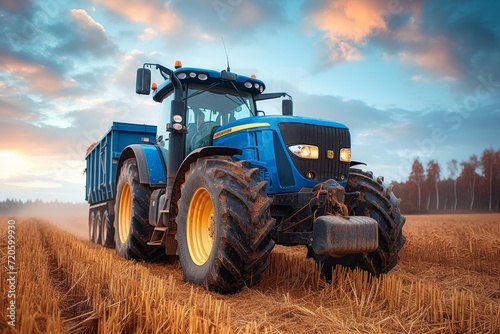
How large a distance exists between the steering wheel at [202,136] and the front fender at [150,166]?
963mm

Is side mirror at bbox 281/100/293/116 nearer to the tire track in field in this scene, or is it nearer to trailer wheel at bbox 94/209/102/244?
the tire track in field

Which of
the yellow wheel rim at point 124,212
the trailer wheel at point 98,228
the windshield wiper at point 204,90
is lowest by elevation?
the trailer wheel at point 98,228

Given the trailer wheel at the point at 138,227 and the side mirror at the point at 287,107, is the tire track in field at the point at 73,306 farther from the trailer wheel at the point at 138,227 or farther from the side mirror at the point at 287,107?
the side mirror at the point at 287,107

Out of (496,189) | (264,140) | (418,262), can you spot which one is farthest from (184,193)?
(496,189)

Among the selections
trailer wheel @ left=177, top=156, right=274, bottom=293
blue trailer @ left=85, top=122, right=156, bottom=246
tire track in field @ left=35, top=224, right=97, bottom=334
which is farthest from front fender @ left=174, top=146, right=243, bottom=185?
blue trailer @ left=85, top=122, right=156, bottom=246

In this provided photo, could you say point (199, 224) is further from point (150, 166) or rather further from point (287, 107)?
point (287, 107)

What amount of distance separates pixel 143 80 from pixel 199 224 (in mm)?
2189

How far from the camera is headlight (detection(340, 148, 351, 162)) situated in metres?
5.42

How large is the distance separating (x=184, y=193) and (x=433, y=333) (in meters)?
3.16

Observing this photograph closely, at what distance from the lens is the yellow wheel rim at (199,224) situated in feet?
17.0

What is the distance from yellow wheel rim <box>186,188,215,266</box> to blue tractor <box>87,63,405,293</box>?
13 mm

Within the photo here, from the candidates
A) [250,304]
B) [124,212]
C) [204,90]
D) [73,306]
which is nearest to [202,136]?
[204,90]

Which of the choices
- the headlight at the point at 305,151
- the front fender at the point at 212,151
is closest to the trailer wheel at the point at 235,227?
the front fender at the point at 212,151

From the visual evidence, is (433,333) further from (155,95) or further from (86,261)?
(155,95)
